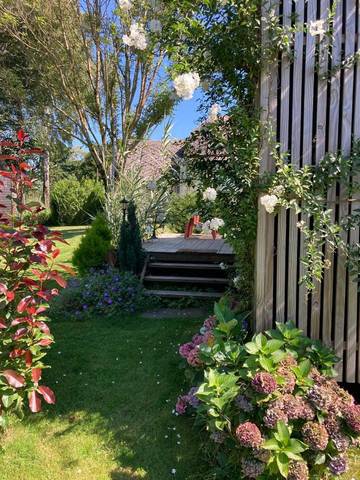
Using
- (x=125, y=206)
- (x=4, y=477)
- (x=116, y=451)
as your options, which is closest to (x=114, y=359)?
(x=116, y=451)

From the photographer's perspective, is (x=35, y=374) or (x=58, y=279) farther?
(x=58, y=279)

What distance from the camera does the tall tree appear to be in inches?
320

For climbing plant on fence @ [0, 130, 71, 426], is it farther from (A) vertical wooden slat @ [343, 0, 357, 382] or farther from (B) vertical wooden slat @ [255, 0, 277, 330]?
(A) vertical wooden slat @ [343, 0, 357, 382]

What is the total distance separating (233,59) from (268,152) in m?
0.67

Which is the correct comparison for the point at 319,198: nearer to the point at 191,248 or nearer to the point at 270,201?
the point at 270,201

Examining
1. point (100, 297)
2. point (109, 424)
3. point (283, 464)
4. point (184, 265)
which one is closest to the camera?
point (283, 464)

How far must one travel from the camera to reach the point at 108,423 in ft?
8.77

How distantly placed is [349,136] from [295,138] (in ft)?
1.11

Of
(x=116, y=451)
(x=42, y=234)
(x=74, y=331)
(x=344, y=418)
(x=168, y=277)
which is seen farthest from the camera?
(x=168, y=277)

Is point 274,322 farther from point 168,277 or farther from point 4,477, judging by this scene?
point 168,277

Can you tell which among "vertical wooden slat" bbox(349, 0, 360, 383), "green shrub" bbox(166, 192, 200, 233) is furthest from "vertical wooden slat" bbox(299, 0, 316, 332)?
"green shrub" bbox(166, 192, 200, 233)

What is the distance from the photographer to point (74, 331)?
4.38 meters

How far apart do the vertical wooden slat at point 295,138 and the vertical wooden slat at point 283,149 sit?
4cm

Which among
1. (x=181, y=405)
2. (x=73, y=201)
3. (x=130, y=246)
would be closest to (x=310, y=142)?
(x=181, y=405)
